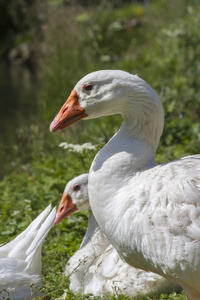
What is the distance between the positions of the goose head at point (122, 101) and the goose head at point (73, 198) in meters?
1.15

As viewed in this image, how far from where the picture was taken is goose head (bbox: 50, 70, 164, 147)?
3.00m

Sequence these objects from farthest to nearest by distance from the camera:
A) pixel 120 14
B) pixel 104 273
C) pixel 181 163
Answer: pixel 120 14
pixel 104 273
pixel 181 163

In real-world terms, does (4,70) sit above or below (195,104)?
below

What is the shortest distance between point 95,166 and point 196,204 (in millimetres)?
752

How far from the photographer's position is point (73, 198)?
4.21m

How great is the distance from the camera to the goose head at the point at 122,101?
300 cm

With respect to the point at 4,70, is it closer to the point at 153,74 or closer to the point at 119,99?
the point at 153,74

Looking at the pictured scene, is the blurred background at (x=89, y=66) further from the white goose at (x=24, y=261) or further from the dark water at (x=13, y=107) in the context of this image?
the white goose at (x=24, y=261)

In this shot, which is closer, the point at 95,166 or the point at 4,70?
the point at 95,166

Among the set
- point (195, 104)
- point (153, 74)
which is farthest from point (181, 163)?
point (153, 74)

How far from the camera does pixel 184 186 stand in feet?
9.04

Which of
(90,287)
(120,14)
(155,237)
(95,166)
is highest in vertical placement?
(95,166)

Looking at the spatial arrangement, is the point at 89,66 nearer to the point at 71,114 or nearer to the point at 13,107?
the point at 13,107

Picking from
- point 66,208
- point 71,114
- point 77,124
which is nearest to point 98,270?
point 66,208
